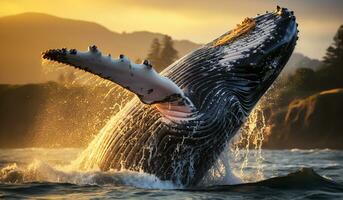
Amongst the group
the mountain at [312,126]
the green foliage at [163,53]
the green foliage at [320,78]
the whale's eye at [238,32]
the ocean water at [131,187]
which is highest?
the green foliage at [163,53]

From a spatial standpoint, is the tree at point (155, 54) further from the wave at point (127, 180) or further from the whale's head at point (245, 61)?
the whale's head at point (245, 61)

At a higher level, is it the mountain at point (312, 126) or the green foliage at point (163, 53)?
the green foliage at point (163, 53)

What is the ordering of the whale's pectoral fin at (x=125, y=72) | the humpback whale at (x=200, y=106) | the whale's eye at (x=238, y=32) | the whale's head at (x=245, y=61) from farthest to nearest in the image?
the whale's eye at (x=238, y=32)
the whale's head at (x=245, y=61)
the humpback whale at (x=200, y=106)
the whale's pectoral fin at (x=125, y=72)

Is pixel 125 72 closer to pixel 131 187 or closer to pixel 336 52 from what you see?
pixel 131 187

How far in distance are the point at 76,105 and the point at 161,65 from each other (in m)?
44.0

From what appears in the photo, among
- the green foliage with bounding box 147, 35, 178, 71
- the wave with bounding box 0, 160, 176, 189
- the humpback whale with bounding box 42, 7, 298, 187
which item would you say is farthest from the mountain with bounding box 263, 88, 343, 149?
the green foliage with bounding box 147, 35, 178, 71

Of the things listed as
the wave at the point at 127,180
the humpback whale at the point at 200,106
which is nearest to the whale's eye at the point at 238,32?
the humpback whale at the point at 200,106

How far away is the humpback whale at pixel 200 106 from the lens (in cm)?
734

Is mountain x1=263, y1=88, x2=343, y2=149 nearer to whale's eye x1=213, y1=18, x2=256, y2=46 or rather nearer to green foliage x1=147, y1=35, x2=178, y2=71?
whale's eye x1=213, y1=18, x2=256, y2=46

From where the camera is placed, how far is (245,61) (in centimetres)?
788

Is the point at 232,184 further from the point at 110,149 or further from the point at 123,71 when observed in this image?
the point at 123,71

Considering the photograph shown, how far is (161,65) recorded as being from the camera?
392 ft

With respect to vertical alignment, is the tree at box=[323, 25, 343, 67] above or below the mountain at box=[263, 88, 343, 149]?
above

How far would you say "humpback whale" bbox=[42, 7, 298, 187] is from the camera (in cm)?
734
